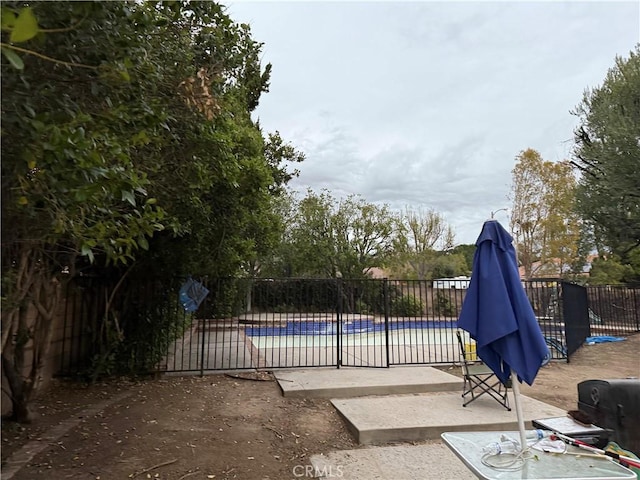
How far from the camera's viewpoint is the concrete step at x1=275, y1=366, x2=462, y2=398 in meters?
5.83

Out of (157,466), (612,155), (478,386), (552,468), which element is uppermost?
(612,155)

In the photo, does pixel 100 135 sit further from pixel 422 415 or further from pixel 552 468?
pixel 422 415

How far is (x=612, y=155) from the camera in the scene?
11.9 m

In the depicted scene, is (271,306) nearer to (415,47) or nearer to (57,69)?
(415,47)

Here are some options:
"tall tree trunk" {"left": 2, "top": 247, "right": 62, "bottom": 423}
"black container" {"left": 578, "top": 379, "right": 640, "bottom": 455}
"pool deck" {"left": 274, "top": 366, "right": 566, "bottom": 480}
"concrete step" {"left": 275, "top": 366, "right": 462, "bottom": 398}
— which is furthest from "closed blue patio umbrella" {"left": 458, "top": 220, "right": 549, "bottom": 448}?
"tall tree trunk" {"left": 2, "top": 247, "right": 62, "bottom": 423}

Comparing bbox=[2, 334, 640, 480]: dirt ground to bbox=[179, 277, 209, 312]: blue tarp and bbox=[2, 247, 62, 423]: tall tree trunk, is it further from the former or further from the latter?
bbox=[179, 277, 209, 312]: blue tarp

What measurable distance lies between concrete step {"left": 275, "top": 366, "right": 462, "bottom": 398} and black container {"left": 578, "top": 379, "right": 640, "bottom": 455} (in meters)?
2.95

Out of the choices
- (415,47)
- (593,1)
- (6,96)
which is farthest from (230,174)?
(593,1)

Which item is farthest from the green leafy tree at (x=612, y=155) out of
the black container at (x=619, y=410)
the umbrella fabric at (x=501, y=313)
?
the umbrella fabric at (x=501, y=313)

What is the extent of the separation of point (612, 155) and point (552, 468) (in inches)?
498

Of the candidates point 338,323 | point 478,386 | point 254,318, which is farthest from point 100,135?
point 254,318

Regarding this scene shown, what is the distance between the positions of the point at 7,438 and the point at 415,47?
25.6 ft

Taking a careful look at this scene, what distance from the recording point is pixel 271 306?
28.8ft

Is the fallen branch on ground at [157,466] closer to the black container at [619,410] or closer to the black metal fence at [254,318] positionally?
the black metal fence at [254,318]
